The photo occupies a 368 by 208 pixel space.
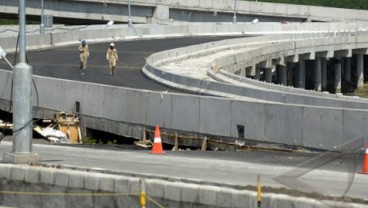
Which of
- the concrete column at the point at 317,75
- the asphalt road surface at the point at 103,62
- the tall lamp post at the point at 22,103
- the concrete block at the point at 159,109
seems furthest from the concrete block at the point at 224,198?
the concrete column at the point at 317,75

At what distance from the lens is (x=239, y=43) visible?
6034cm

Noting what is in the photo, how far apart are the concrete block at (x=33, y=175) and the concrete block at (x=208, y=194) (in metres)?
3.05

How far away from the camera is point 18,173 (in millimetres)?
16547

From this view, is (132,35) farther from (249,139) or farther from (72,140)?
(249,139)

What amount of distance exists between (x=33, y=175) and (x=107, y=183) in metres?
1.49

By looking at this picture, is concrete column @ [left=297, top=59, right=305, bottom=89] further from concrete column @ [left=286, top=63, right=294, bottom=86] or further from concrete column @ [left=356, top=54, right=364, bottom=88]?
concrete column @ [left=356, top=54, right=364, bottom=88]

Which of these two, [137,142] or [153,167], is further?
[137,142]

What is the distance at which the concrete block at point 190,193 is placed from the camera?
47.1ft

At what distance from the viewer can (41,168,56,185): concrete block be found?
16.1m

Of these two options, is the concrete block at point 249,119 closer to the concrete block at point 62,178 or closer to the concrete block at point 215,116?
the concrete block at point 215,116

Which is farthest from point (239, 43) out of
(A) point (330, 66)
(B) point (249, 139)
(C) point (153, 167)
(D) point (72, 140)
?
(C) point (153, 167)

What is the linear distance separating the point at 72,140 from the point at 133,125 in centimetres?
226

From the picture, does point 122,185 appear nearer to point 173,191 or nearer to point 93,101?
point 173,191

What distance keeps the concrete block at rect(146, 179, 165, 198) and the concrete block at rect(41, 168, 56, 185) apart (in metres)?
1.86
